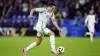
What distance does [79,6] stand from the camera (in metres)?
31.6

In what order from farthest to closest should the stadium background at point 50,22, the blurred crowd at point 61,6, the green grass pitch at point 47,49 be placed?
the blurred crowd at point 61,6 → the stadium background at point 50,22 → the green grass pitch at point 47,49

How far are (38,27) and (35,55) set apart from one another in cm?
204

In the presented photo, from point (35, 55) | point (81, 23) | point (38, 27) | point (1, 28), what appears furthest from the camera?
point (1, 28)

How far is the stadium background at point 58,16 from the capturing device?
30281mm

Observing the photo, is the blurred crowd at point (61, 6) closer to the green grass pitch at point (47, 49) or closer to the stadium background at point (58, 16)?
the stadium background at point (58, 16)

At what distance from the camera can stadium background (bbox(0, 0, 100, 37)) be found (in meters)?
30.3

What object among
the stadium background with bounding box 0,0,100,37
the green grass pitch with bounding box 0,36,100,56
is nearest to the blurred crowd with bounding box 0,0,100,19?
the stadium background with bounding box 0,0,100,37

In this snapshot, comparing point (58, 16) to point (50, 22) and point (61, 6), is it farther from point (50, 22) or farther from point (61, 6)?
point (61, 6)

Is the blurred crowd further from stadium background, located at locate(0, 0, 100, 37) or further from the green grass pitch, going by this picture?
the green grass pitch

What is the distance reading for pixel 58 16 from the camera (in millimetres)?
31266

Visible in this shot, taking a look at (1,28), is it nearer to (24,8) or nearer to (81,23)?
(24,8)

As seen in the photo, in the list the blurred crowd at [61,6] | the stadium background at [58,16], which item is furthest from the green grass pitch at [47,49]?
the blurred crowd at [61,6]

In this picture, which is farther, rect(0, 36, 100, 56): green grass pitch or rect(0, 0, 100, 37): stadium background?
rect(0, 0, 100, 37): stadium background

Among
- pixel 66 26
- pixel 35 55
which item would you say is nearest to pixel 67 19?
pixel 66 26
